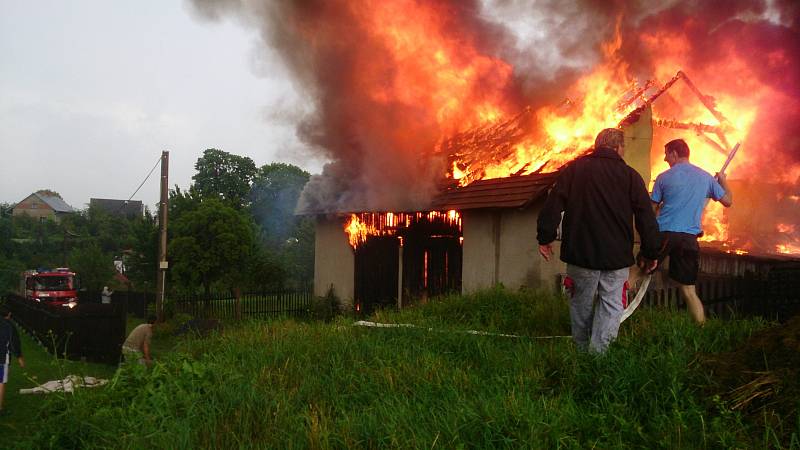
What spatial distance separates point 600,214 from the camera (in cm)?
466

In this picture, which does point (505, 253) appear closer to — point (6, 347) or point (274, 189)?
point (6, 347)

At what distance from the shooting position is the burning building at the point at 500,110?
11.8m

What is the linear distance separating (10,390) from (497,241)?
28.6 feet

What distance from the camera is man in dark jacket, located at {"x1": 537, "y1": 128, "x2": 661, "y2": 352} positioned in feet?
15.0

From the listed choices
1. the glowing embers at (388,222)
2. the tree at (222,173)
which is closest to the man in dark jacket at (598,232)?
the glowing embers at (388,222)


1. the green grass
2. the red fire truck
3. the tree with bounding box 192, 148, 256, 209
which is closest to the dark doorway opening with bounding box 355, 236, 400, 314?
the green grass

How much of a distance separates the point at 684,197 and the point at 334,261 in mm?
12151

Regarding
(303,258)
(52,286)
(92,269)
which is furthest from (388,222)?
(92,269)

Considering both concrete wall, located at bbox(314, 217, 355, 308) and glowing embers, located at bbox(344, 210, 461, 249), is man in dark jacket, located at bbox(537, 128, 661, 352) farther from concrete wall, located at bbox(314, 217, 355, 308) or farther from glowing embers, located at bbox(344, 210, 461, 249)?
concrete wall, located at bbox(314, 217, 355, 308)

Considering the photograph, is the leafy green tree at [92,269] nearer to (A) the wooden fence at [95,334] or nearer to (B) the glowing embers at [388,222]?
(A) the wooden fence at [95,334]

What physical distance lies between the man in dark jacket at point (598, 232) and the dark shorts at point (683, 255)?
851mm

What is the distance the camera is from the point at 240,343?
5.82 meters

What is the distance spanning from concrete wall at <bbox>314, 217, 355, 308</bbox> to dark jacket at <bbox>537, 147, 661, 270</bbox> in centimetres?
1142

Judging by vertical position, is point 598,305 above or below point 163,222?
below
